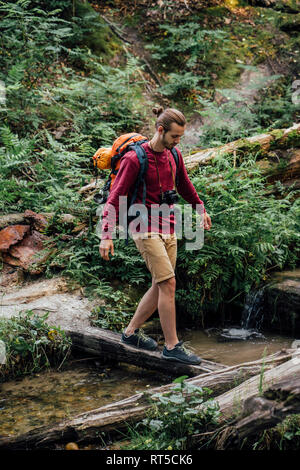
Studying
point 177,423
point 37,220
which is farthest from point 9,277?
point 177,423

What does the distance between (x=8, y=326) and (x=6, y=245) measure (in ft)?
6.45

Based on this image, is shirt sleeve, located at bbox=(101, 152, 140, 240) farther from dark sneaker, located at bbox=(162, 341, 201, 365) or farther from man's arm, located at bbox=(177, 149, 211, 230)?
A: dark sneaker, located at bbox=(162, 341, 201, 365)

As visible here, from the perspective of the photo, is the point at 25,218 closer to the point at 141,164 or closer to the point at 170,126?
the point at 141,164

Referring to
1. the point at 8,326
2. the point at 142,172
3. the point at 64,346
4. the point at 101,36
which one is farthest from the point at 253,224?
the point at 101,36

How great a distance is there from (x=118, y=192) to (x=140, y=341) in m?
1.77

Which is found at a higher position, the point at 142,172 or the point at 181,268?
the point at 142,172

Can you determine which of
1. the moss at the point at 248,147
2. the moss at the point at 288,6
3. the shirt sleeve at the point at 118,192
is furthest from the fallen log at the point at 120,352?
the moss at the point at 288,6

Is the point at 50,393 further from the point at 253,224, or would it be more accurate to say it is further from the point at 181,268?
the point at 253,224

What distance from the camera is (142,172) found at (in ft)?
14.4

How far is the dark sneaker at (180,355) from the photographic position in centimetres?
→ 466

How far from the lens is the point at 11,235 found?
6918 mm

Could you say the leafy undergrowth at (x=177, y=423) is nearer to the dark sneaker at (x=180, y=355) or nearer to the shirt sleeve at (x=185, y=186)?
the dark sneaker at (x=180, y=355)

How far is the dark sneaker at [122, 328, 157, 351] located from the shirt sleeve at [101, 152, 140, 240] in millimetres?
1376

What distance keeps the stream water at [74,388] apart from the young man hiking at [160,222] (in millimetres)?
558
